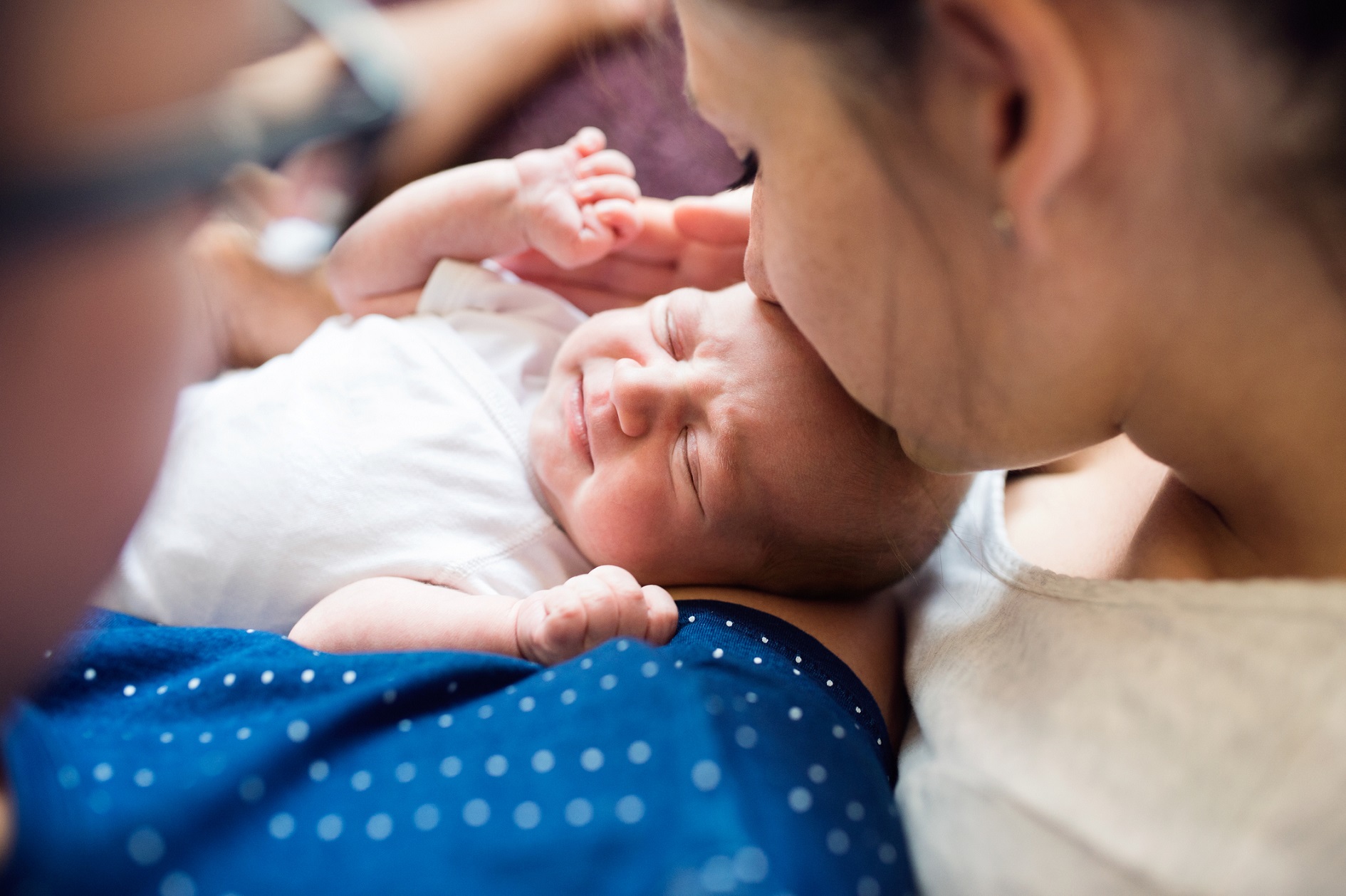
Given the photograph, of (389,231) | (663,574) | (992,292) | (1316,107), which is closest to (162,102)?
(992,292)

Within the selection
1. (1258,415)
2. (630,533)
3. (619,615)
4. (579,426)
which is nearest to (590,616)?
(619,615)

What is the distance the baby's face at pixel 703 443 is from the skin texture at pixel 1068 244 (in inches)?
8.9

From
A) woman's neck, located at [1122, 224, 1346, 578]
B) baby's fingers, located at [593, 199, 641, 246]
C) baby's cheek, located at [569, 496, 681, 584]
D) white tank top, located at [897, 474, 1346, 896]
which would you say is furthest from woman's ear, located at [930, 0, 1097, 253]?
baby's fingers, located at [593, 199, 641, 246]

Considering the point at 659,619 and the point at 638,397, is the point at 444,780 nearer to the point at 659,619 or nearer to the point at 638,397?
the point at 659,619

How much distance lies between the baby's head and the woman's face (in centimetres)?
25

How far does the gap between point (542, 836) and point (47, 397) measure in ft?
1.25

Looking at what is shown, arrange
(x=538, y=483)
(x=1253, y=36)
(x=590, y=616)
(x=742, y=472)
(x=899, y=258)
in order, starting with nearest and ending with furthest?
(x=1253, y=36)
(x=899, y=258)
(x=590, y=616)
(x=742, y=472)
(x=538, y=483)

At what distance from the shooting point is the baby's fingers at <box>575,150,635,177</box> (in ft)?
3.91

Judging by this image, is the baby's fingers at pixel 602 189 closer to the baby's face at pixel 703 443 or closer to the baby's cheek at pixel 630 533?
the baby's face at pixel 703 443

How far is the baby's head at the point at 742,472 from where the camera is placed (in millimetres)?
963

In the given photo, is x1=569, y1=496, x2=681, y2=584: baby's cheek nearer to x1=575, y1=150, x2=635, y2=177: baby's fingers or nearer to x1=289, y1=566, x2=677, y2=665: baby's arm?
x1=289, y1=566, x2=677, y2=665: baby's arm

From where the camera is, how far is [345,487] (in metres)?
1.05

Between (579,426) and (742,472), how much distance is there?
20 centimetres

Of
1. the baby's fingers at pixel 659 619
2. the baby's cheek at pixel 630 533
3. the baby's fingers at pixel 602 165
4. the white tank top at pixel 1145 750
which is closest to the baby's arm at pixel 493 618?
the baby's fingers at pixel 659 619
